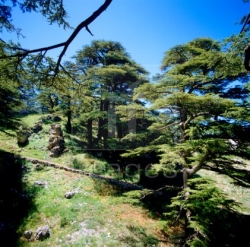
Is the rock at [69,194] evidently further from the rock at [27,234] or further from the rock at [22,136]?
the rock at [22,136]

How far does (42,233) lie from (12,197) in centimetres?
385

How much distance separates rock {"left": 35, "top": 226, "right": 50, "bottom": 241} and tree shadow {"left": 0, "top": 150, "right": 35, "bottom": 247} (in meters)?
0.84

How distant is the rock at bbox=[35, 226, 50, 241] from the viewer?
780 centimetres

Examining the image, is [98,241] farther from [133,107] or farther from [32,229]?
[133,107]

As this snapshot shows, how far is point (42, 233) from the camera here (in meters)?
7.87

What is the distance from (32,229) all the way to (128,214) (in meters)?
4.78

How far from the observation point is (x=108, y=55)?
17.5 meters

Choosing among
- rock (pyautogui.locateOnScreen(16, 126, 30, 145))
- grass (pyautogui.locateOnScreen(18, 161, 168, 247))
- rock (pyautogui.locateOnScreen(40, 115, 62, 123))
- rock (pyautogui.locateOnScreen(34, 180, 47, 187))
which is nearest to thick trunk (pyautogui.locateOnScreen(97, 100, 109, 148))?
grass (pyautogui.locateOnScreen(18, 161, 168, 247))

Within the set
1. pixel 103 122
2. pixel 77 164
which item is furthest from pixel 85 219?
pixel 103 122

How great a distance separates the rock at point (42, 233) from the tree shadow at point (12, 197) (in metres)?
0.84

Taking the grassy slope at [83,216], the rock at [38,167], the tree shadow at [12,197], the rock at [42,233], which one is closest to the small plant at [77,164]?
the grassy slope at [83,216]

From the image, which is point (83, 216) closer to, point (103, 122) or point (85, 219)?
point (85, 219)

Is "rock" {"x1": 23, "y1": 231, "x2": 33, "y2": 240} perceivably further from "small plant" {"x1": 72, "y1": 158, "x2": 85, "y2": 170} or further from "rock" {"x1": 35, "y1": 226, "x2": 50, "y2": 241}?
"small plant" {"x1": 72, "y1": 158, "x2": 85, "y2": 170}

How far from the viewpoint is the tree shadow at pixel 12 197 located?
8266 millimetres
